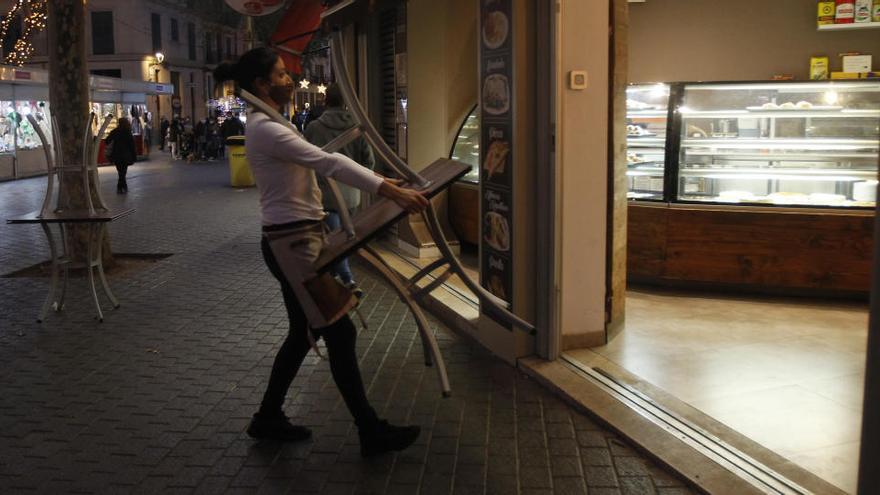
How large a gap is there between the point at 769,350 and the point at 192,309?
15.3 feet

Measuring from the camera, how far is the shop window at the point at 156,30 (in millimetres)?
48056

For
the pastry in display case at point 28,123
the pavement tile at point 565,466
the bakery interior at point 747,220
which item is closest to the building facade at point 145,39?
the pastry in display case at point 28,123

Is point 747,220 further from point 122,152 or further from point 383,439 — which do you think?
point 122,152

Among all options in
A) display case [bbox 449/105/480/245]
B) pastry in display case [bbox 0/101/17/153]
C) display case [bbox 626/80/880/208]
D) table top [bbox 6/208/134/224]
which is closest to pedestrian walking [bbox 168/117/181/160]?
pastry in display case [bbox 0/101/17/153]

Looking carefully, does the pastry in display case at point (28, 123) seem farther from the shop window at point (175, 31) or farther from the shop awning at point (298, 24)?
the shop window at point (175, 31)

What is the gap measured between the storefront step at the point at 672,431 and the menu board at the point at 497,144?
2.19 ft

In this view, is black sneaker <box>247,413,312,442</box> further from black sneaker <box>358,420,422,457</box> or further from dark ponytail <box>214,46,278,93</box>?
dark ponytail <box>214,46,278,93</box>

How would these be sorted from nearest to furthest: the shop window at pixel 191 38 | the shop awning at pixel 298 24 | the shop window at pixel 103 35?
the shop awning at pixel 298 24, the shop window at pixel 103 35, the shop window at pixel 191 38

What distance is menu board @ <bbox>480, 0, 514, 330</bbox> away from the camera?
204 inches

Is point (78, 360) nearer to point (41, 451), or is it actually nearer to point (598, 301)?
point (41, 451)

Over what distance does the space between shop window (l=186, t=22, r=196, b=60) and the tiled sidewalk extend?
49.5 m

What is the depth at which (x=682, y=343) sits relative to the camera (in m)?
5.75

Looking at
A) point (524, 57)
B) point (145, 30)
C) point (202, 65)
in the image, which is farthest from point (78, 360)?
point (202, 65)

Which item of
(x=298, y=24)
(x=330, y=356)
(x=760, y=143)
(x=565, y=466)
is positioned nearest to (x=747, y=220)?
(x=760, y=143)
